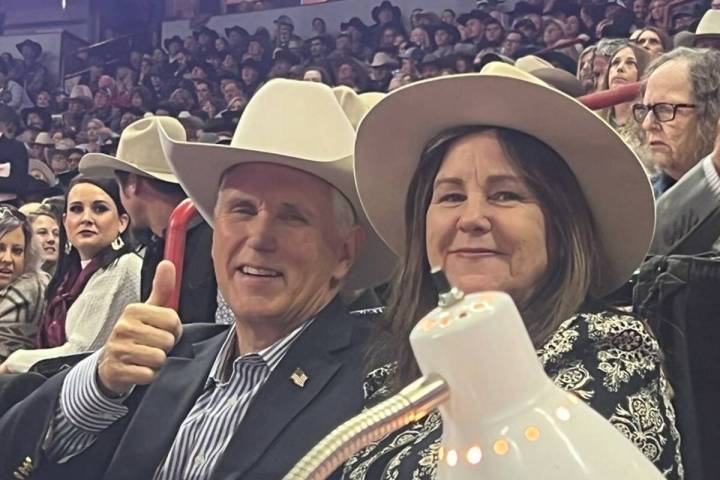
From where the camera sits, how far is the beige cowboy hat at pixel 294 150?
5.02 ft

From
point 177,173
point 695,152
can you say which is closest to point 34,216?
point 177,173

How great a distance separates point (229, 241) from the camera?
152 cm

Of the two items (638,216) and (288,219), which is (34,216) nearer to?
(288,219)

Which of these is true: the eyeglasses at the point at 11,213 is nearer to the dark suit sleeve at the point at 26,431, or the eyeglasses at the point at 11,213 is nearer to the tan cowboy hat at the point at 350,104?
the tan cowboy hat at the point at 350,104

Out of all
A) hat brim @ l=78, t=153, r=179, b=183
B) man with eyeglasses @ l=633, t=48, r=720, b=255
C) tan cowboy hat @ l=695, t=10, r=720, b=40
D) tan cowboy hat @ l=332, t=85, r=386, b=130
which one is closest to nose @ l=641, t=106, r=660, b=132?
man with eyeglasses @ l=633, t=48, r=720, b=255

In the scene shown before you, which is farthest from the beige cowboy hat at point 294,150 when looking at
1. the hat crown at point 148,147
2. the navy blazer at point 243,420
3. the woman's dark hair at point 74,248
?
the woman's dark hair at point 74,248

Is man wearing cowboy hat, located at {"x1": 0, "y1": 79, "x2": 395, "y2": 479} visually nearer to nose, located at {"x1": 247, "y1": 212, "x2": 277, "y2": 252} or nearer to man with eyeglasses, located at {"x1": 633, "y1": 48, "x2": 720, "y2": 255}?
nose, located at {"x1": 247, "y1": 212, "x2": 277, "y2": 252}

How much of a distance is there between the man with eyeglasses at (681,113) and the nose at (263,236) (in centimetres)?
77

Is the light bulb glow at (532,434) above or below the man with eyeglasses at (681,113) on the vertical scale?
below

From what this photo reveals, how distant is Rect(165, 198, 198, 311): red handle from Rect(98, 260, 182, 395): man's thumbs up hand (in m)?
0.09

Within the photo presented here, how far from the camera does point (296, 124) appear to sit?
159cm

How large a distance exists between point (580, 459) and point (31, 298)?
3.12 metres

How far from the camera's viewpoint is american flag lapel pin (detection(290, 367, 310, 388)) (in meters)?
1.41

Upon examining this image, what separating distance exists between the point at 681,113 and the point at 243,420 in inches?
40.1
